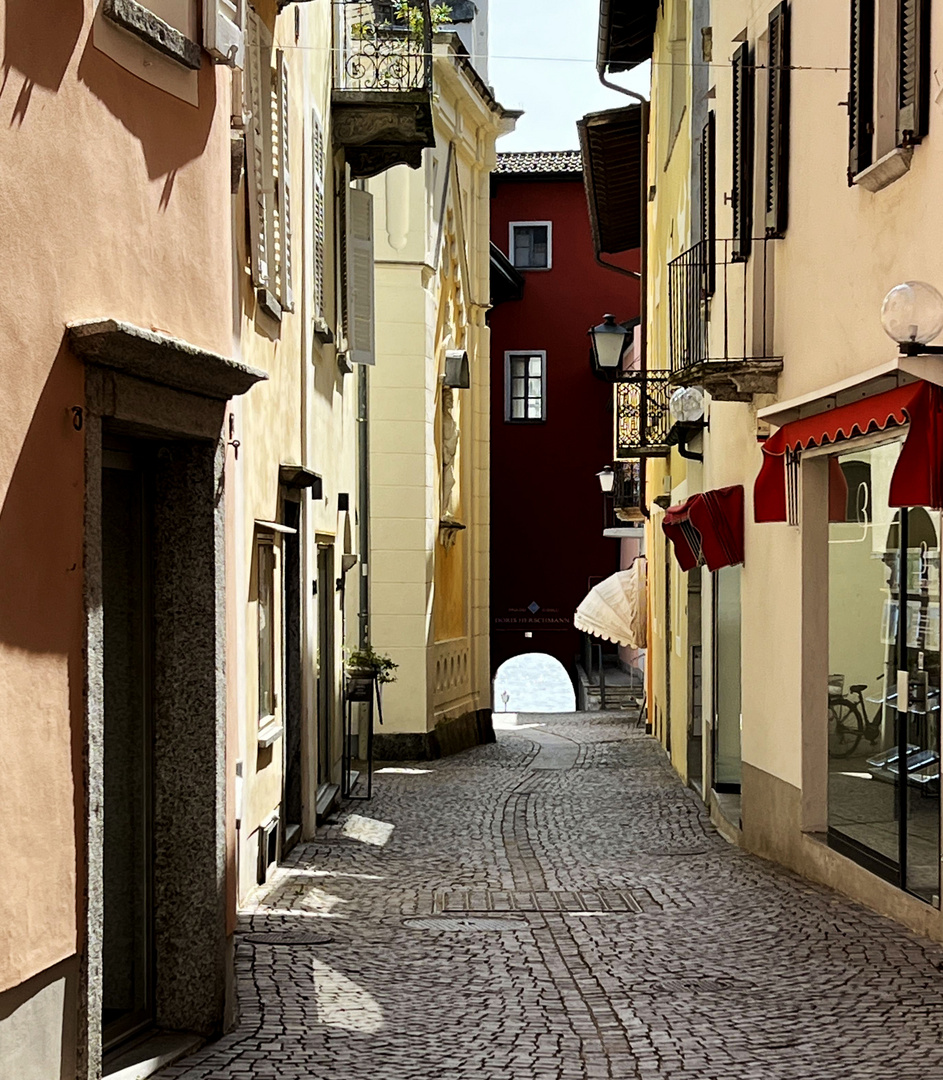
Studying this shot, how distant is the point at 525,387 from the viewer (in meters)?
41.2

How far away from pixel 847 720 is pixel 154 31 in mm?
6649

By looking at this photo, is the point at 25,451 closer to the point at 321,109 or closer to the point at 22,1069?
the point at 22,1069

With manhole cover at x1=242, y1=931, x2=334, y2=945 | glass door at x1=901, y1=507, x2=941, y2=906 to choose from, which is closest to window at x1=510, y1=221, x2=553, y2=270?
glass door at x1=901, y1=507, x2=941, y2=906

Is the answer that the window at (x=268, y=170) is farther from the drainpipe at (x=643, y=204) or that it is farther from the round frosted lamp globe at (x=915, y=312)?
the drainpipe at (x=643, y=204)

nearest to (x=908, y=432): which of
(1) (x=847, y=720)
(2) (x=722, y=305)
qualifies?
(1) (x=847, y=720)

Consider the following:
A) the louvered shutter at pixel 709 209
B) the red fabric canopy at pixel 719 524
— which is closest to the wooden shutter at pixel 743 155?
the louvered shutter at pixel 709 209

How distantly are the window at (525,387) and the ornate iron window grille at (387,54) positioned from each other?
952 inches

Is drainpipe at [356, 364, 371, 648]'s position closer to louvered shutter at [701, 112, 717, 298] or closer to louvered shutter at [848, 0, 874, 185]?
louvered shutter at [701, 112, 717, 298]

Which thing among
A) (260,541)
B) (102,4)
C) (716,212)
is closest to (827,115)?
(716,212)

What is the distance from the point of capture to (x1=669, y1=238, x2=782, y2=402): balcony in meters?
12.0

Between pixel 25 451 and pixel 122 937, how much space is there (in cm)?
236

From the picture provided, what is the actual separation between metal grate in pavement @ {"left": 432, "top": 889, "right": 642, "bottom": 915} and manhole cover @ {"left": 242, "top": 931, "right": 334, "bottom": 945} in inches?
57.1

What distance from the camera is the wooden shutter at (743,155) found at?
504 inches

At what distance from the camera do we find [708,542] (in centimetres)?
1401
